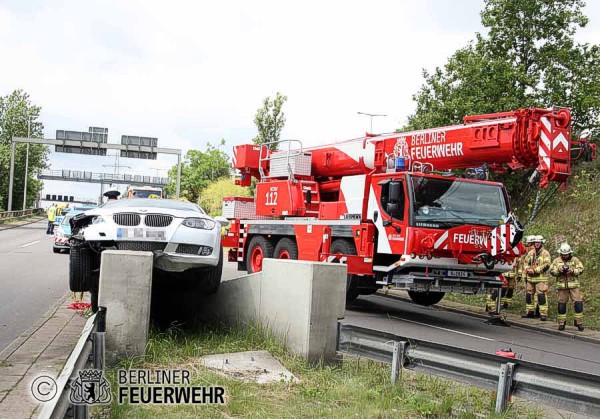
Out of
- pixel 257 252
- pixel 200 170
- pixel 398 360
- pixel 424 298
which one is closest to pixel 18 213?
pixel 200 170

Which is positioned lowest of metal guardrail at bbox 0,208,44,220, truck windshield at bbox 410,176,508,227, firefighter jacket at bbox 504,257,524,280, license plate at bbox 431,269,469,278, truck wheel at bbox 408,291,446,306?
metal guardrail at bbox 0,208,44,220

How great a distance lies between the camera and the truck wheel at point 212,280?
29.7 feet

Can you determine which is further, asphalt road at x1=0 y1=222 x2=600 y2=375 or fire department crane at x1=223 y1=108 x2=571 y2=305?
fire department crane at x1=223 y1=108 x2=571 y2=305

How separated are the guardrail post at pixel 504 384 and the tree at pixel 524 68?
55.6 feet

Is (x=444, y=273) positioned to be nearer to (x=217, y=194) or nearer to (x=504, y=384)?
(x=504, y=384)

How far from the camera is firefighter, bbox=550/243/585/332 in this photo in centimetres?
1362

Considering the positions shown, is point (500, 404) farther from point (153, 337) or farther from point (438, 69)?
point (438, 69)

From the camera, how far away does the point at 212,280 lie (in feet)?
30.1

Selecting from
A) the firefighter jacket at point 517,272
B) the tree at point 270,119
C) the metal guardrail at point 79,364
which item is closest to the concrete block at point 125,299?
the metal guardrail at point 79,364

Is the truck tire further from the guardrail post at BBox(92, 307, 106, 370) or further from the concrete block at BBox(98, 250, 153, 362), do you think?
the guardrail post at BBox(92, 307, 106, 370)

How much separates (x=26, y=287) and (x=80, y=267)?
6.52 m

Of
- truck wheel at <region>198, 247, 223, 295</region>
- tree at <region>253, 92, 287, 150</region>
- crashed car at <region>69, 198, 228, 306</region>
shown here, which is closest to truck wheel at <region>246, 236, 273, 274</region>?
truck wheel at <region>198, 247, 223, 295</region>

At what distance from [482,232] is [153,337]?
21.2 ft

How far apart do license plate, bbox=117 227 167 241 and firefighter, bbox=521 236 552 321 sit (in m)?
8.99
